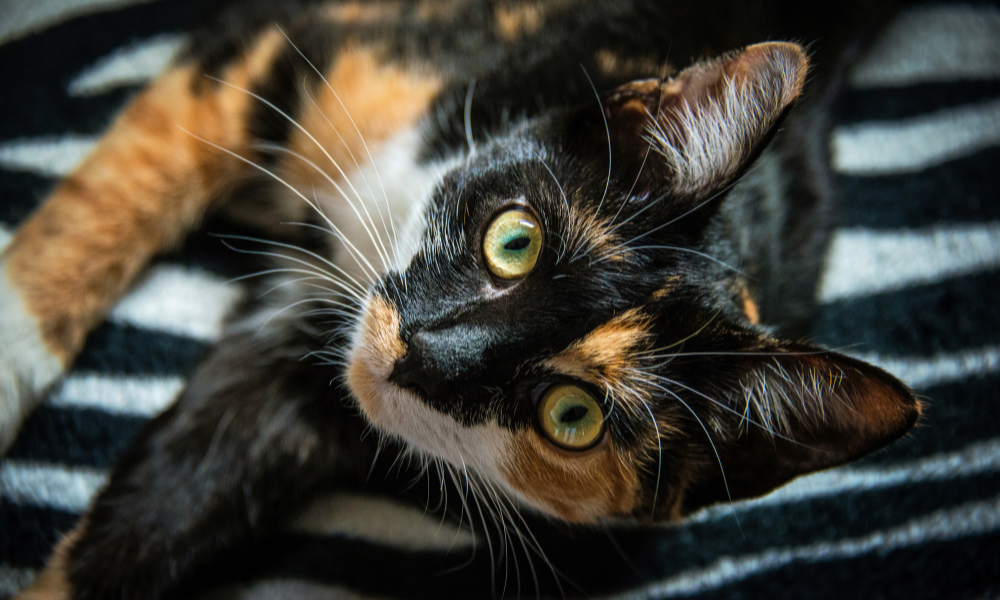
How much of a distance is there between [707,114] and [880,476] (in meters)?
0.69

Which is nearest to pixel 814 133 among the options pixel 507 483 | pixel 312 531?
pixel 507 483

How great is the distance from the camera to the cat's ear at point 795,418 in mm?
545

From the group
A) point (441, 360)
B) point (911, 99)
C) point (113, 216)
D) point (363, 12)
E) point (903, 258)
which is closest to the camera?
point (441, 360)

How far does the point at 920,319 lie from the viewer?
1011 millimetres

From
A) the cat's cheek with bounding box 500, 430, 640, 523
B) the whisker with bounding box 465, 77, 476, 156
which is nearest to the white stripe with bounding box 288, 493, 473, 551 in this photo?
the cat's cheek with bounding box 500, 430, 640, 523

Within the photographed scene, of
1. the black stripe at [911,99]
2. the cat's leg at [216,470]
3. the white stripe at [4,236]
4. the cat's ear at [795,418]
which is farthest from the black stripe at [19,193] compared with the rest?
the black stripe at [911,99]

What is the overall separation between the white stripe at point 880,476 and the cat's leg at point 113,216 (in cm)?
94

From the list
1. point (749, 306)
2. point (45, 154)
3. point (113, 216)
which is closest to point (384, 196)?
point (113, 216)

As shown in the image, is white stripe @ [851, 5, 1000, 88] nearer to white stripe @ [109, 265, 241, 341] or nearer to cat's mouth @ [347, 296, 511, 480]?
cat's mouth @ [347, 296, 511, 480]

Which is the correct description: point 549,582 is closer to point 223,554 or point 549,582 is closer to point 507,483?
point 507,483

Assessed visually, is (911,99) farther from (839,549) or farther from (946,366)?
(839,549)

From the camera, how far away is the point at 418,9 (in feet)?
3.12

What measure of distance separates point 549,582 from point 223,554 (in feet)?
1.49

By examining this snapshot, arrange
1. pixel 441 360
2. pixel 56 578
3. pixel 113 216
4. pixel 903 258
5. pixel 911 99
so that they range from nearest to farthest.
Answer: pixel 441 360, pixel 56 578, pixel 113 216, pixel 903 258, pixel 911 99
